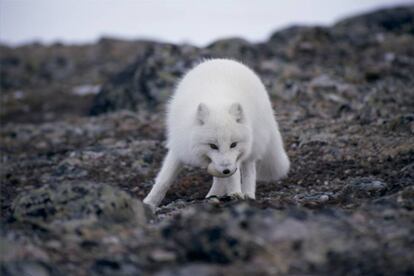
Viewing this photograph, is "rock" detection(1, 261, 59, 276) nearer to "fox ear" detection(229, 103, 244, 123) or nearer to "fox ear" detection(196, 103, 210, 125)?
"fox ear" detection(196, 103, 210, 125)

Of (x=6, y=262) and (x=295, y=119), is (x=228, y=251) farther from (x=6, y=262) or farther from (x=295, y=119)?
(x=295, y=119)

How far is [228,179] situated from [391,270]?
12.5 feet

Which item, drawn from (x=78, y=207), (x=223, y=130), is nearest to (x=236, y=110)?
(x=223, y=130)

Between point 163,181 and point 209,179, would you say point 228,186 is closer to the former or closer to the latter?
point 163,181

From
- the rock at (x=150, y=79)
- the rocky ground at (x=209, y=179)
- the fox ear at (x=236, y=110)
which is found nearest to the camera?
the rocky ground at (x=209, y=179)

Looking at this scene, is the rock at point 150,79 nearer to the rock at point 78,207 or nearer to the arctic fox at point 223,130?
the arctic fox at point 223,130

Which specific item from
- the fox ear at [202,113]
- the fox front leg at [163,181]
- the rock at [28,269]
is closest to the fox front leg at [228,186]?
the fox front leg at [163,181]

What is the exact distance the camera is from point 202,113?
23.5 ft

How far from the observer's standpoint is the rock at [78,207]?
5.76 meters

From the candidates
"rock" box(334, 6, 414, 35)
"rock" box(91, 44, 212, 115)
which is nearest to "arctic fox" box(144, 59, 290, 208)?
"rock" box(91, 44, 212, 115)

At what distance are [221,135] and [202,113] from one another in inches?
13.1

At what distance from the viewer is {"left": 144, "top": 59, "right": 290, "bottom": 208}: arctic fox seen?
7.18 metres

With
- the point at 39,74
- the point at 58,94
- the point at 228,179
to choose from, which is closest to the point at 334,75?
the point at 228,179

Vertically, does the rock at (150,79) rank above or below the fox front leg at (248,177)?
above
